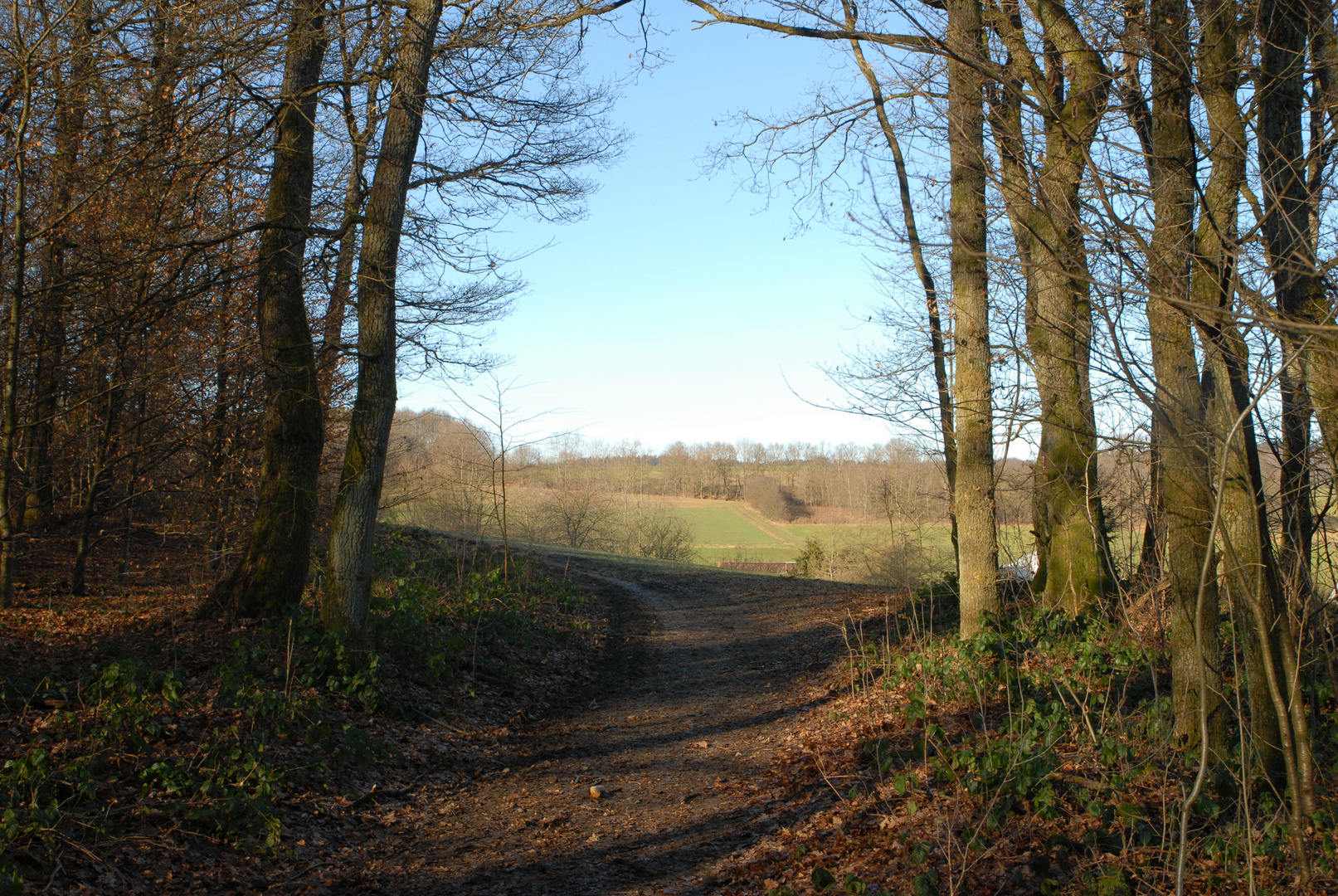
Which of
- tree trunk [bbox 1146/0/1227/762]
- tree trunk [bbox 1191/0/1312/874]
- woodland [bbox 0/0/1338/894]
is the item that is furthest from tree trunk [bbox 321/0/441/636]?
tree trunk [bbox 1191/0/1312/874]

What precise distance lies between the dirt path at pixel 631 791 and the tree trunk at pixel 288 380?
123 inches

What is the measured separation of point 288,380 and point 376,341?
1.35 m

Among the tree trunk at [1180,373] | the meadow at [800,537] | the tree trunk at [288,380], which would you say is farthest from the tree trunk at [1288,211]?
the tree trunk at [288,380]

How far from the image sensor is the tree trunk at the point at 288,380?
8.06m

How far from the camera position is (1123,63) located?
5000mm

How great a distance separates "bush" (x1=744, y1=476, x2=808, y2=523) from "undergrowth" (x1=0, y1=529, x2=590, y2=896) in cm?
4973

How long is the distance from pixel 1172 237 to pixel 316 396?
25.2ft

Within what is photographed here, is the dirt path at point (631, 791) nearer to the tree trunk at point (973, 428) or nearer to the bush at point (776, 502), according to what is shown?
the tree trunk at point (973, 428)

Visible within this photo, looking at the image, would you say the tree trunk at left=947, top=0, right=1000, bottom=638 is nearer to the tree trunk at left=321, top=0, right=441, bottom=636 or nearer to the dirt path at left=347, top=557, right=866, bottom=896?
the dirt path at left=347, top=557, right=866, bottom=896

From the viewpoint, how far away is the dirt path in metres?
4.47

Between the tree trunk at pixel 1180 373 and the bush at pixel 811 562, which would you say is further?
the bush at pixel 811 562

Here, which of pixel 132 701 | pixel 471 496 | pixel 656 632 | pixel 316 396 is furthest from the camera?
pixel 471 496

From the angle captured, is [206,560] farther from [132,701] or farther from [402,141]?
[402,141]

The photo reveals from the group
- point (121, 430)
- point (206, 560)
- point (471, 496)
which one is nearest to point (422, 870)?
point (206, 560)
